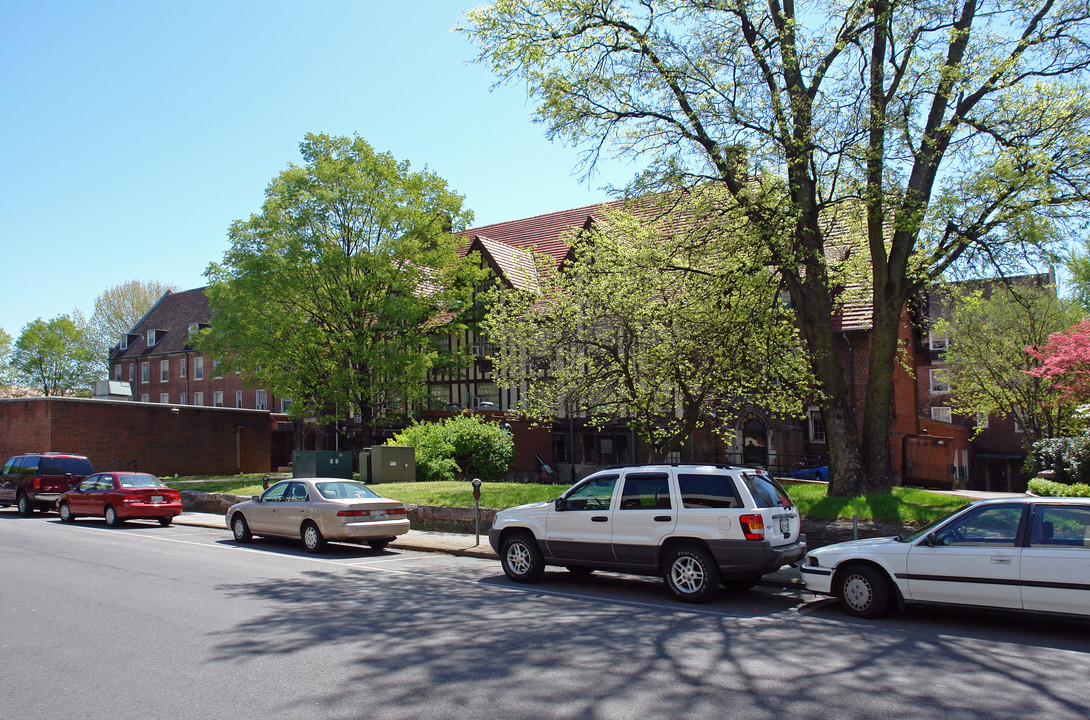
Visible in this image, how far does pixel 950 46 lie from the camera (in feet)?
48.3

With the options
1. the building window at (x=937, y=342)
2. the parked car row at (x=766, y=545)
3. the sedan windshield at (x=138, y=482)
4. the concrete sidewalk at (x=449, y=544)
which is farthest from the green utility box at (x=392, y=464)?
the building window at (x=937, y=342)

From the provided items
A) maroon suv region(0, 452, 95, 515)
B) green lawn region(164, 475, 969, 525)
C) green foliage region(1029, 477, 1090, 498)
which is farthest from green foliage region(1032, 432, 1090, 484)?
maroon suv region(0, 452, 95, 515)

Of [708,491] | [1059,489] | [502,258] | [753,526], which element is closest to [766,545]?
[753,526]

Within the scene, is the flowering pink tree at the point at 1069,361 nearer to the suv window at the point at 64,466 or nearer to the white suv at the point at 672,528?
the white suv at the point at 672,528

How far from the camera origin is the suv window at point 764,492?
966cm

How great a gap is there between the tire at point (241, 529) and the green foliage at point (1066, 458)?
70.3ft

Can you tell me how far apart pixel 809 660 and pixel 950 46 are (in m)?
13.1

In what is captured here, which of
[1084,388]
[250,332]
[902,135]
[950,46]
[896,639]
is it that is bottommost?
[896,639]

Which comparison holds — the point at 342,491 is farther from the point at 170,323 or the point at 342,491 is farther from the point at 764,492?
the point at 170,323

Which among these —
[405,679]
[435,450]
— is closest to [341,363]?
[435,450]

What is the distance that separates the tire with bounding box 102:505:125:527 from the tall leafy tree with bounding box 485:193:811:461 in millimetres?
11239

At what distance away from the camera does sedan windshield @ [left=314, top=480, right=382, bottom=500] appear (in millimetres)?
14898

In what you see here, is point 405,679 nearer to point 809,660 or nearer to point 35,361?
point 809,660

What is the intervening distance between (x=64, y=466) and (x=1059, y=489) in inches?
1103
